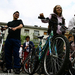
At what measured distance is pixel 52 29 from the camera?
3059 mm

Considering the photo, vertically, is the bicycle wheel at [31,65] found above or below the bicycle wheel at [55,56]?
below

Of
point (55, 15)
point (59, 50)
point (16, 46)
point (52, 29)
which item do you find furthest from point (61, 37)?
point (16, 46)

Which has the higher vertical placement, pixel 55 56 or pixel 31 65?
pixel 55 56

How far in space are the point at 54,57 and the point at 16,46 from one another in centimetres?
162

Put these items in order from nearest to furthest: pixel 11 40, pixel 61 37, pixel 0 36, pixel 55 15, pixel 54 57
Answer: pixel 61 37 < pixel 54 57 < pixel 55 15 < pixel 11 40 < pixel 0 36

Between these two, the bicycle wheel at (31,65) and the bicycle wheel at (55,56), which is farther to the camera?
the bicycle wheel at (31,65)

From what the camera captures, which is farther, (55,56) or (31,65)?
(31,65)

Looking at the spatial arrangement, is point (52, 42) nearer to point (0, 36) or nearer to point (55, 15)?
point (55, 15)

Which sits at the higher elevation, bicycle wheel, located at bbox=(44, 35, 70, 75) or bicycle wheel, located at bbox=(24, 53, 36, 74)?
bicycle wheel, located at bbox=(44, 35, 70, 75)

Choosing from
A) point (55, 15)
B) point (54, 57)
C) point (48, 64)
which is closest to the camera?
point (54, 57)

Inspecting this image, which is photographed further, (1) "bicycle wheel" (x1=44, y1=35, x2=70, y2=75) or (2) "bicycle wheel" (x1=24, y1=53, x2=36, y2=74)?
(2) "bicycle wheel" (x1=24, y1=53, x2=36, y2=74)

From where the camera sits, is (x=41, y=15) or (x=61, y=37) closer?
(x=61, y=37)

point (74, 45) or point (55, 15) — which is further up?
point (55, 15)

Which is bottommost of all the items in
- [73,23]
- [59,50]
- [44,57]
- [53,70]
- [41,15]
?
[53,70]
